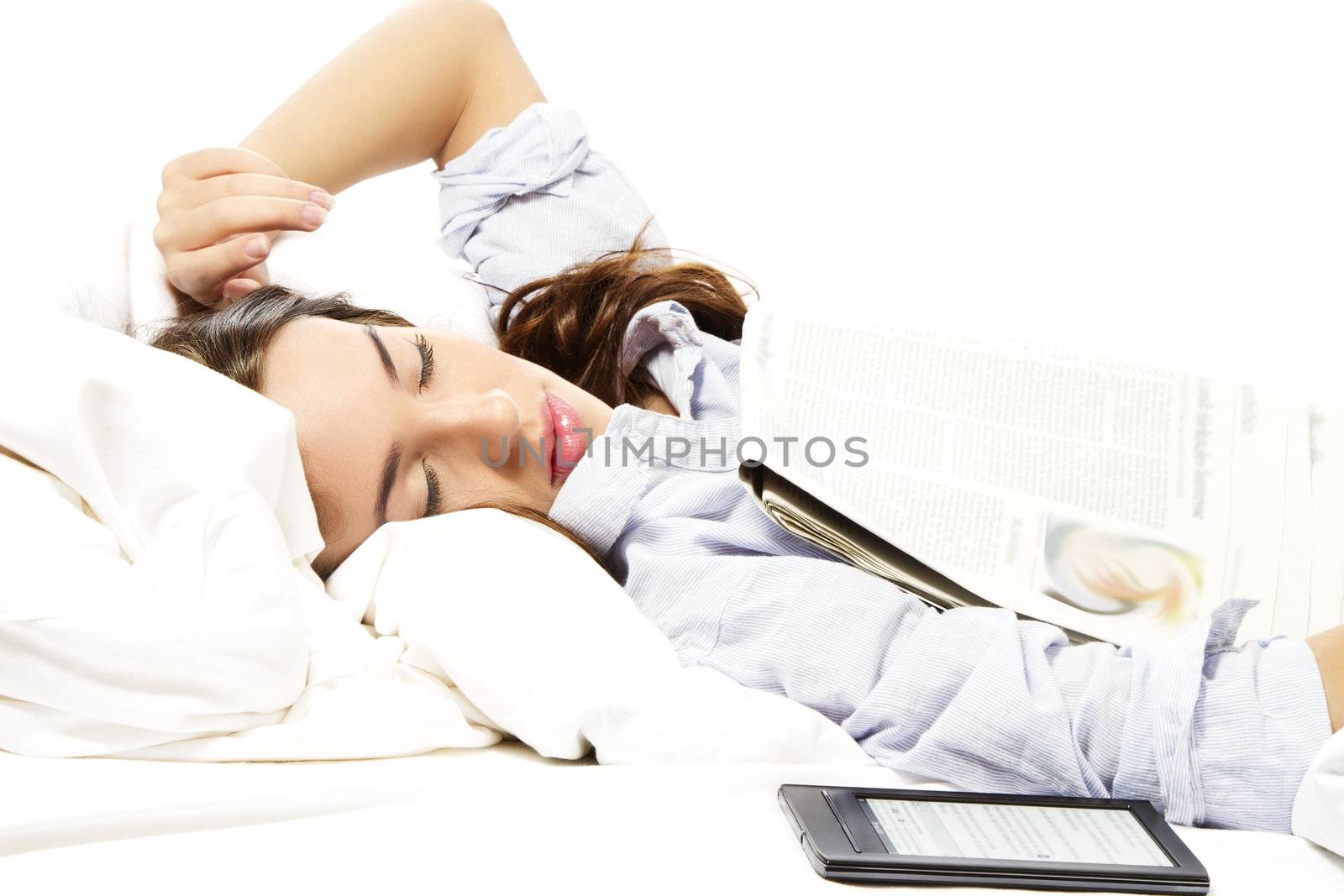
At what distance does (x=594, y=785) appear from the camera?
0.60 m

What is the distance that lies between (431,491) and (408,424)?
6 cm

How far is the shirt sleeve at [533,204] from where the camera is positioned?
4.05ft

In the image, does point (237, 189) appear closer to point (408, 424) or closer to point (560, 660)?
point (408, 424)

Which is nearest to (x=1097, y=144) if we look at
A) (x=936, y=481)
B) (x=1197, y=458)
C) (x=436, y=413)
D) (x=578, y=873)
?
(x=1197, y=458)

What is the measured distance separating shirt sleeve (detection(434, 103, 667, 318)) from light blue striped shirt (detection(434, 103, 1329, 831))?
Answer: 12.1 inches

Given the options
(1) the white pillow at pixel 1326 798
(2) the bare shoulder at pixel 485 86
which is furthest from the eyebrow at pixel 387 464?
(1) the white pillow at pixel 1326 798

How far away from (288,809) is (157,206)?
701mm

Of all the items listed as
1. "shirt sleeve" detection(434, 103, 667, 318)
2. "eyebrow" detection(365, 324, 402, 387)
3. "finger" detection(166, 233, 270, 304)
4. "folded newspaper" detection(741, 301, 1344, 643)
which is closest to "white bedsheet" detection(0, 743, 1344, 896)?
"folded newspaper" detection(741, 301, 1344, 643)

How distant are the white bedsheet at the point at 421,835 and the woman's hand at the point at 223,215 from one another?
55cm

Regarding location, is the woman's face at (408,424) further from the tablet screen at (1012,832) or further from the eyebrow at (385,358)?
the tablet screen at (1012,832)

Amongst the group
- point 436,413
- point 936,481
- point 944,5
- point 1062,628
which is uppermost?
point 944,5

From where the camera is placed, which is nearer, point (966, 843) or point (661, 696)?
point (966, 843)

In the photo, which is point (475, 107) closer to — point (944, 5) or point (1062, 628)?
point (944, 5)

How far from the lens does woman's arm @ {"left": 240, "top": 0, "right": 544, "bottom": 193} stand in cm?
117
